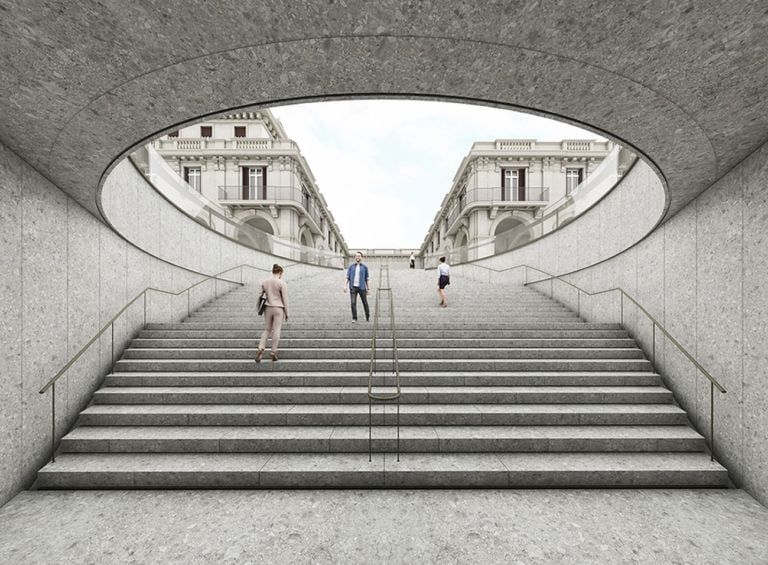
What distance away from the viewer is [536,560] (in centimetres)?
249

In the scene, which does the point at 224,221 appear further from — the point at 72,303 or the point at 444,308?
the point at 444,308

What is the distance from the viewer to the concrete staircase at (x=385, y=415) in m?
3.40

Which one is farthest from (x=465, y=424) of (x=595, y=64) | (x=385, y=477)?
(x=595, y=64)

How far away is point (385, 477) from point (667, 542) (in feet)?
8.32

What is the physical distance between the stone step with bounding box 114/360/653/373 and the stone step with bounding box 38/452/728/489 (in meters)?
1.69

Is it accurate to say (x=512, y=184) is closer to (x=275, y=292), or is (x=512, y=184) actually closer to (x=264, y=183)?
(x=264, y=183)

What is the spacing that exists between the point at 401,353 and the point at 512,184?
20.5m

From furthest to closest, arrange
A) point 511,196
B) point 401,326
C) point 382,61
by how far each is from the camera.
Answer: point 511,196 → point 401,326 → point 382,61

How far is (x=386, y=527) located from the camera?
2816mm

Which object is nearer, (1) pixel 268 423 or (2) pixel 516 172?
(1) pixel 268 423

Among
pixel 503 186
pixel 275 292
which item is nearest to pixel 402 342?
pixel 275 292

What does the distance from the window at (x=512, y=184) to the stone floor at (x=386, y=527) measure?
2095cm

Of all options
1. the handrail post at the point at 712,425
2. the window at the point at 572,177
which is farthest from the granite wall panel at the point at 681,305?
the window at the point at 572,177

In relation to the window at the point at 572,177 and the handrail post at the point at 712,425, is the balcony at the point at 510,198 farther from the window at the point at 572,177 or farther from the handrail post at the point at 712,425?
the handrail post at the point at 712,425
